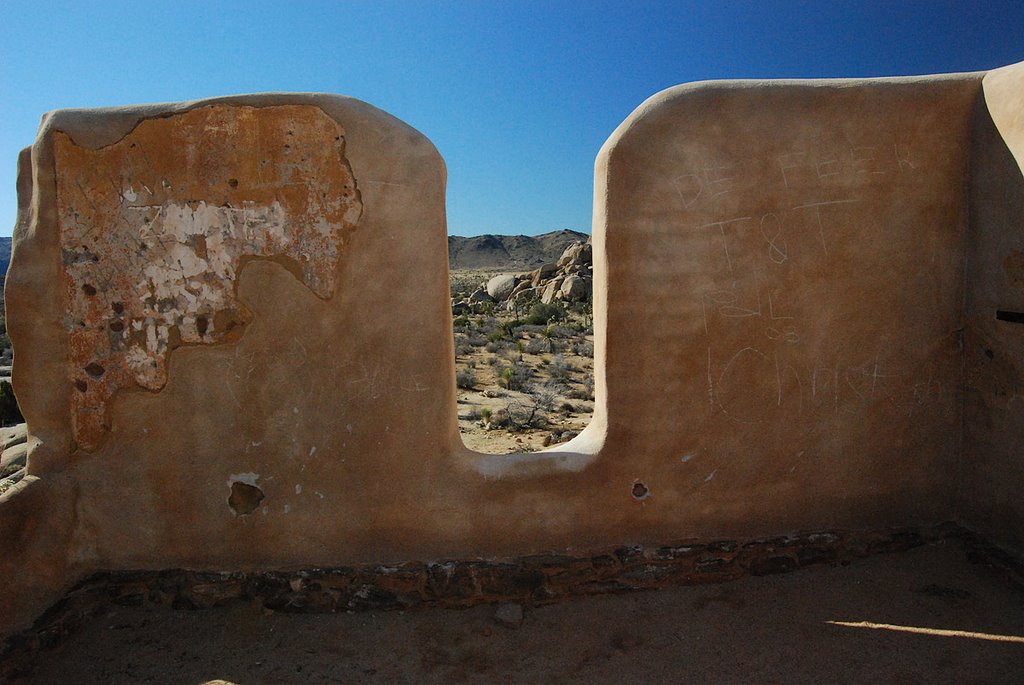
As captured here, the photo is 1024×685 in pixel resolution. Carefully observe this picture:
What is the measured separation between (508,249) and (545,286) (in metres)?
45.1

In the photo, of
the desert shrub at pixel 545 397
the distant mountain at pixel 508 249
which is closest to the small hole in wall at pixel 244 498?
the desert shrub at pixel 545 397

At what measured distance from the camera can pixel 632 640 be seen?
10.5 feet

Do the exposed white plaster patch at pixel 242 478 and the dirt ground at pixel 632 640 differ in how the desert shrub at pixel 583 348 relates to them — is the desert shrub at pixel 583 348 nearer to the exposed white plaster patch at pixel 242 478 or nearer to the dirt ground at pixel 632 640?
the dirt ground at pixel 632 640

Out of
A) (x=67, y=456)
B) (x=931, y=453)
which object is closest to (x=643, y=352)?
(x=931, y=453)

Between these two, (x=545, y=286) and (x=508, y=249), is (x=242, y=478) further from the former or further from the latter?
(x=508, y=249)

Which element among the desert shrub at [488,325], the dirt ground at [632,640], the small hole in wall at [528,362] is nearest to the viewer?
the dirt ground at [632,640]

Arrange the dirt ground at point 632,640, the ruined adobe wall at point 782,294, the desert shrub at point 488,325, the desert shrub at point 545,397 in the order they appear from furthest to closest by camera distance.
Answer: the desert shrub at point 488,325
the desert shrub at point 545,397
the ruined adobe wall at point 782,294
the dirt ground at point 632,640

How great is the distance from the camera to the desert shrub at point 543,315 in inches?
639

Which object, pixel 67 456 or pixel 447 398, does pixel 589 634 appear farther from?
pixel 67 456

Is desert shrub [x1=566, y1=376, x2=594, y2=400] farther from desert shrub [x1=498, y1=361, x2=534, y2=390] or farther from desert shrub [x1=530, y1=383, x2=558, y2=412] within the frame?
desert shrub [x1=498, y1=361, x2=534, y2=390]

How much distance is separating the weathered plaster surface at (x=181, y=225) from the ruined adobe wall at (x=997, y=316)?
3.22m

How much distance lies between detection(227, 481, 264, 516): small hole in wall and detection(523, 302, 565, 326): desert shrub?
12.7 m

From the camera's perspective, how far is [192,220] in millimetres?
3252

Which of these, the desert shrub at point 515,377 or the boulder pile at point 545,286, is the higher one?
the boulder pile at point 545,286
